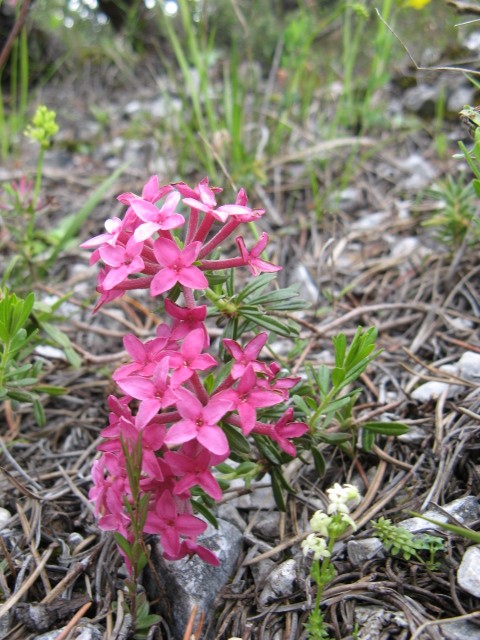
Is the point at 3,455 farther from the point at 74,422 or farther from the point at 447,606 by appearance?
the point at 447,606

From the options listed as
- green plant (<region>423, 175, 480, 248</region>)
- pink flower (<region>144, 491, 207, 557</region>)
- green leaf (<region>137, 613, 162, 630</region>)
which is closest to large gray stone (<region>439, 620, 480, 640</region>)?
pink flower (<region>144, 491, 207, 557</region>)

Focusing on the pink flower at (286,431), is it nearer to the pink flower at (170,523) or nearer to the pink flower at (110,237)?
the pink flower at (170,523)

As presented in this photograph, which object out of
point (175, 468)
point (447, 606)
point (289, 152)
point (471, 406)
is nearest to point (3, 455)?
point (175, 468)

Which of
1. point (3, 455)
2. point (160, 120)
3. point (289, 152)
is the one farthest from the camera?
point (160, 120)

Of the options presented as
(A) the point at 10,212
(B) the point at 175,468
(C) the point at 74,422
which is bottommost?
(C) the point at 74,422

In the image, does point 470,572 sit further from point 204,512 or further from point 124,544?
point 124,544

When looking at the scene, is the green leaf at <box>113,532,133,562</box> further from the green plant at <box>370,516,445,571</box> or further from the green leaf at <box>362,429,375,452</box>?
the green leaf at <box>362,429,375,452</box>

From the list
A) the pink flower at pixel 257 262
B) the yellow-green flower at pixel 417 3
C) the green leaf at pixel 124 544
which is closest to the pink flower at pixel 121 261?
the pink flower at pixel 257 262
